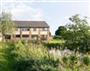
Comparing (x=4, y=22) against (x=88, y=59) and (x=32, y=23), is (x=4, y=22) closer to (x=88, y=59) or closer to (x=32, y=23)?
(x=32, y=23)

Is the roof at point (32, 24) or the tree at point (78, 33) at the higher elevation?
the tree at point (78, 33)

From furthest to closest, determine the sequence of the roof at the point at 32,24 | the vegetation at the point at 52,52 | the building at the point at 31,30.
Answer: the roof at the point at 32,24, the building at the point at 31,30, the vegetation at the point at 52,52

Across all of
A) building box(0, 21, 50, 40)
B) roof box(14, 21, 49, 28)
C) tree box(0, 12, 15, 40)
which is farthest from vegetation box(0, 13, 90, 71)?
roof box(14, 21, 49, 28)

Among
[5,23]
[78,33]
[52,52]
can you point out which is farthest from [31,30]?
[52,52]

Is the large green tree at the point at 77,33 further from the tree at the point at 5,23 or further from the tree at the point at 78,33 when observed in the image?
the tree at the point at 5,23

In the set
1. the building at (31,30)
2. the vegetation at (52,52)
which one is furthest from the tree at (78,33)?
the building at (31,30)

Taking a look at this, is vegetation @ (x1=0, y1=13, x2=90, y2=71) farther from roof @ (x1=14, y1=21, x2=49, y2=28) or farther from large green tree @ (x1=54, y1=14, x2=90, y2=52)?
roof @ (x1=14, y1=21, x2=49, y2=28)

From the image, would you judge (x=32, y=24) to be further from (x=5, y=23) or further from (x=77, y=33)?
(x=77, y=33)

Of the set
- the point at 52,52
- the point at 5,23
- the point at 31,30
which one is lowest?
the point at 31,30

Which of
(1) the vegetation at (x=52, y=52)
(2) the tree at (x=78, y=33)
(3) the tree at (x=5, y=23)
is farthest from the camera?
(3) the tree at (x=5, y=23)

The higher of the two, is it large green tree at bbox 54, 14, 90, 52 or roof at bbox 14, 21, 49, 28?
large green tree at bbox 54, 14, 90, 52

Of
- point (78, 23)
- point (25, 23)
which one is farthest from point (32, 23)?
point (78, 23)

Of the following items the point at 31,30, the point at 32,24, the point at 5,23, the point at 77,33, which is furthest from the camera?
the point at 32,24

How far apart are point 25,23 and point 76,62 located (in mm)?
83572
